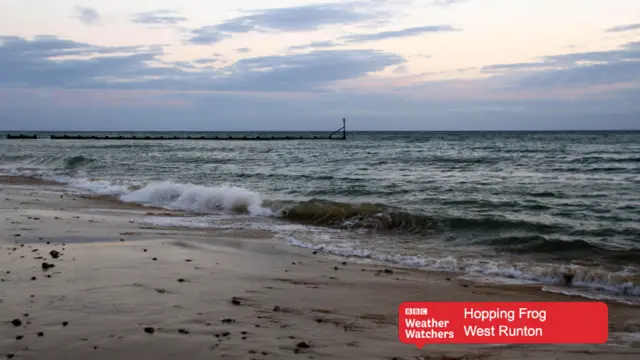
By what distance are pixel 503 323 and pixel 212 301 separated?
296 cm

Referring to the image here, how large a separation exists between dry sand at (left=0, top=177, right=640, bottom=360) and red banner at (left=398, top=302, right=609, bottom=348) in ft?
0.49

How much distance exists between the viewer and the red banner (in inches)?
181

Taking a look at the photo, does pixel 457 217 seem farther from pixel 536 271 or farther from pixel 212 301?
pixel 212 301

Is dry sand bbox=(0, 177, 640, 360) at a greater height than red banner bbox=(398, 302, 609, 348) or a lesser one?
greater

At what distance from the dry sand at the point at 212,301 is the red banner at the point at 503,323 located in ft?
0.49

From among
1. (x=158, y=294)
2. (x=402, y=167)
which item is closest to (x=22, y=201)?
(x=158, y=294)

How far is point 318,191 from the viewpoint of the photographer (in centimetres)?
1748

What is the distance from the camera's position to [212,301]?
5.28 m

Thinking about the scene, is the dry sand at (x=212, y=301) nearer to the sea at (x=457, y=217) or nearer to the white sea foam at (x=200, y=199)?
the sea at (x=457, y=217)

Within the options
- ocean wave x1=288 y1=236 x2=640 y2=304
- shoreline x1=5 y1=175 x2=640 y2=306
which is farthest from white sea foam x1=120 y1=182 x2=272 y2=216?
ocean wave x1=288 y1=236 x2=640 y2=304

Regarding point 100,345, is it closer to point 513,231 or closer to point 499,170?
point 513,231

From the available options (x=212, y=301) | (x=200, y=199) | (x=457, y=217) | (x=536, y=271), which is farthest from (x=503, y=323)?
(x=200, y=199)

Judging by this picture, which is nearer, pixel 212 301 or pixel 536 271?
pixel 212 301

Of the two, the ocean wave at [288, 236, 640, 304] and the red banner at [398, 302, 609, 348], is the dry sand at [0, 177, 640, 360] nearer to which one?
the red banner at [398, 302, 609, 348]
